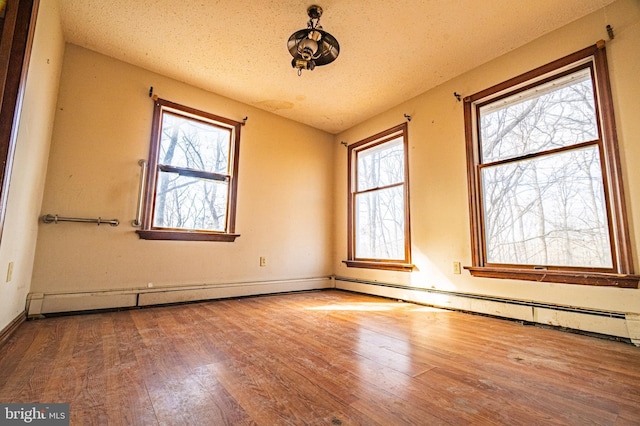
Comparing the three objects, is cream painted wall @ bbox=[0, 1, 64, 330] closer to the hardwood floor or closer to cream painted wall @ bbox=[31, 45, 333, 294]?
cream painted wall @ bbox=[31, 45, 333, 294]

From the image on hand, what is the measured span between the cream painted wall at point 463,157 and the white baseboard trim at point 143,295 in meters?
1.23

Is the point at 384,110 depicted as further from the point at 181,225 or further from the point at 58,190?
the point at 58,190

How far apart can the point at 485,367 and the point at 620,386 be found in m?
0.51

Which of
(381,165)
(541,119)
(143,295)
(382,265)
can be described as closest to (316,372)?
(143,295)

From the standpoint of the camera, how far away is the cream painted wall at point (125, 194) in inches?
94.8

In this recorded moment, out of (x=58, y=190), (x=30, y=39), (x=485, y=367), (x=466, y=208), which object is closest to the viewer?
(x=485, y=367)

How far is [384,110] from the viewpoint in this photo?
12.1 feet

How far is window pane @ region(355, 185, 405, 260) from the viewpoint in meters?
3.44

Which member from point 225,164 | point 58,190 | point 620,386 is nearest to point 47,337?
point 58,190

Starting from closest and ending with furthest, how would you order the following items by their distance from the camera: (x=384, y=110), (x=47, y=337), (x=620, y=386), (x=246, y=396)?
1. (x=246, y=396)
2. (x=620, y=386)
3. (x=47, y=337)
4. (x=384, y=110)

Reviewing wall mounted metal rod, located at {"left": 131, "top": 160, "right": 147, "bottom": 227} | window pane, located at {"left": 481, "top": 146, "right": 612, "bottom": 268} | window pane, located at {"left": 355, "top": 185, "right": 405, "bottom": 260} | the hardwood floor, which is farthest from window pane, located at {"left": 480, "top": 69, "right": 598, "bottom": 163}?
wall mounted metal rod, located at {"left": 131, "top": 160, "right": 147, "bottom": 227}

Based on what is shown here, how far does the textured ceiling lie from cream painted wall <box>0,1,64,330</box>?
43cm

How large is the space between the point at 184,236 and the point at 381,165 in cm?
253

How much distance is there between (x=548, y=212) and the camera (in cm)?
228
